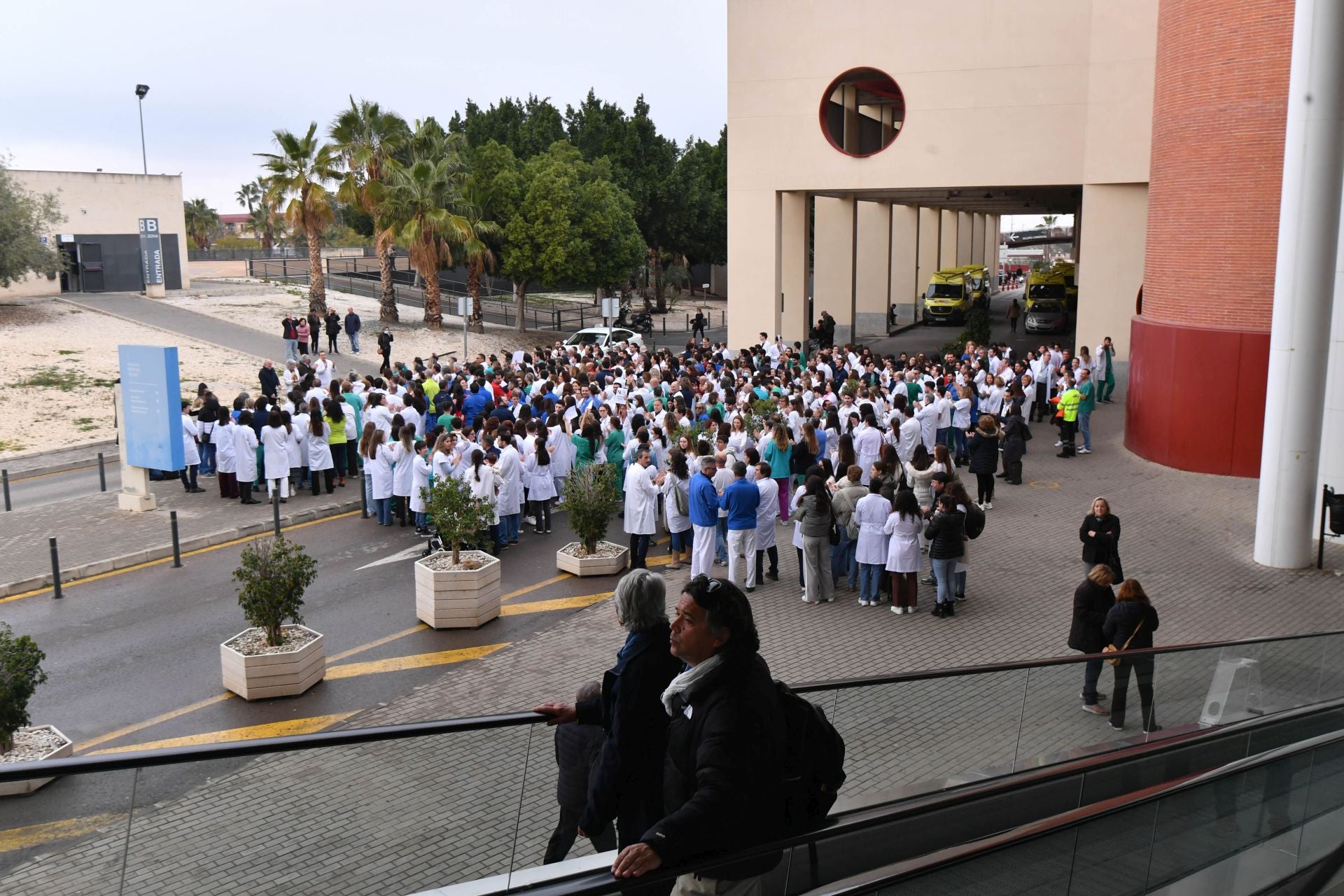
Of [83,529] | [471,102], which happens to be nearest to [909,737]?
[83,529]

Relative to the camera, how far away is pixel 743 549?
14.1 metres

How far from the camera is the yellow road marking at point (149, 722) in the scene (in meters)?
10.1

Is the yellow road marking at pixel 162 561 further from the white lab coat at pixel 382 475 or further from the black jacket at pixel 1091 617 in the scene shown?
the black jacket at pixel 1091 617

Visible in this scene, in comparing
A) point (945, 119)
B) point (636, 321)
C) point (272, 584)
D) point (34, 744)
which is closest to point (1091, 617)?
point (272, 584)

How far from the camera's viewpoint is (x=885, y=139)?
166 feet

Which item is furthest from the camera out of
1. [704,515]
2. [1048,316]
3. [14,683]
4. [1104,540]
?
[1048,316]

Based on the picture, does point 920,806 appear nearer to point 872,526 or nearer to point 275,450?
point 872,526

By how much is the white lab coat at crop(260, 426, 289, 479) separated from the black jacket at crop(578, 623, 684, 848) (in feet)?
50.9

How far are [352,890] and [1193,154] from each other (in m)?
20.3

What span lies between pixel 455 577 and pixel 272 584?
244cm

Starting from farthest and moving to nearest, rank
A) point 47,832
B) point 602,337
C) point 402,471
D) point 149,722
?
point 602,337, point 402,471, point 149,722, point 47,832

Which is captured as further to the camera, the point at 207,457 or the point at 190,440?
the point at 207,457

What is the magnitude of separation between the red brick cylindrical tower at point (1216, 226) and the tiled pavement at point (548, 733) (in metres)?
5.72

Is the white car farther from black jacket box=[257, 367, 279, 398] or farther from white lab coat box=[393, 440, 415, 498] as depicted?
white lab coat box=[393, 440, 415, 498]
